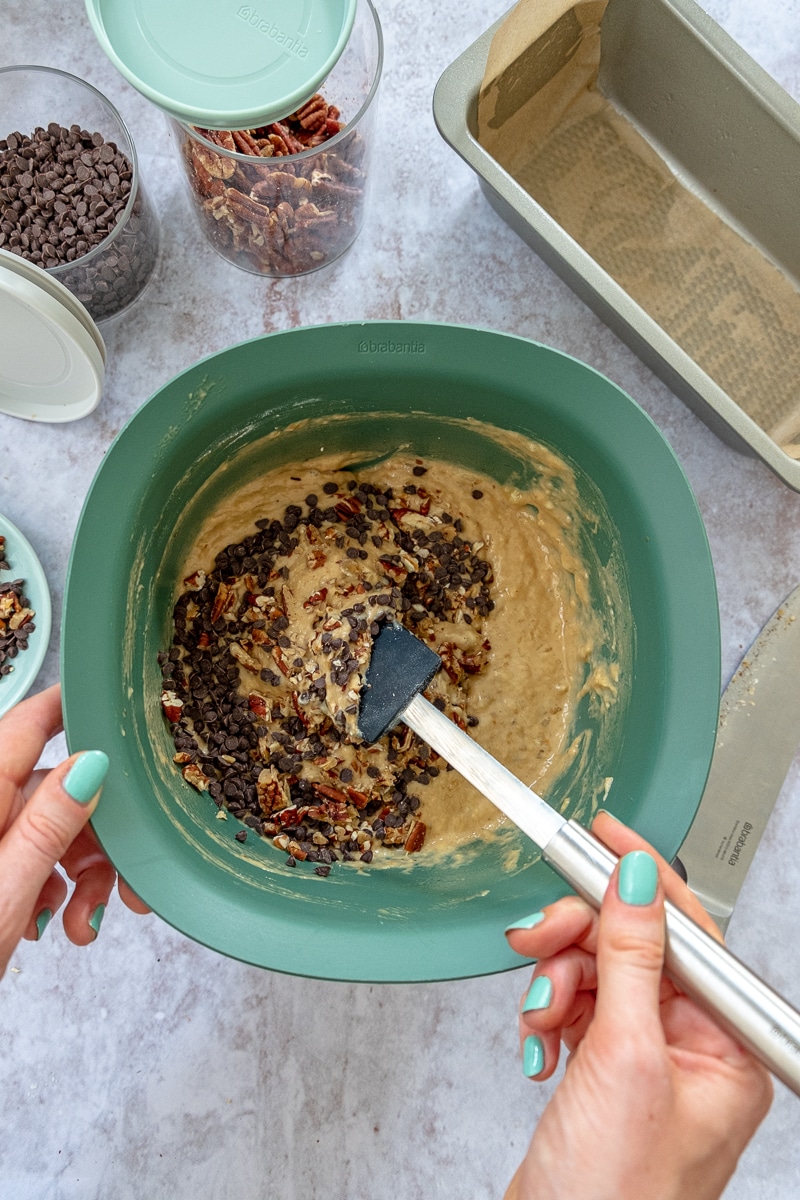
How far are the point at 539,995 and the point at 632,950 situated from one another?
236mm

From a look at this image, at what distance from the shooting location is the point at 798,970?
5.88 ft

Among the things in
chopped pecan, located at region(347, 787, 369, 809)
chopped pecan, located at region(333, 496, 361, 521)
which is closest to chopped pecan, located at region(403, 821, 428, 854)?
chopped pecan, located at region(347, 787, 369, 809)

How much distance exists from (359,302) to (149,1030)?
151 centimetres

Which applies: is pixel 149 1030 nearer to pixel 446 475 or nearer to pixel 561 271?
pixel 446 475

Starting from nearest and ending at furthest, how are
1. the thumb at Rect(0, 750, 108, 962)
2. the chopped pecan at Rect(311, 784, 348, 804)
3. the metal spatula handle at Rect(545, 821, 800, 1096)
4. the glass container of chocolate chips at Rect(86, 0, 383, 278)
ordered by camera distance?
the metal spatula handle at Rect(545, 821, 800, 1096), the thumb at Rect(0, 750, 108, 962), the glass container of chocolate chips at Rect(86, 0, 383, 278), the chopped pecan at Rect(311, 784, 348, 804)

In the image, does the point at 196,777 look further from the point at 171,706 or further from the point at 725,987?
the point at 725,987

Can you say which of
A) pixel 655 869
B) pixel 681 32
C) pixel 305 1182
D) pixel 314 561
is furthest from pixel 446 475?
pixel 305 1182

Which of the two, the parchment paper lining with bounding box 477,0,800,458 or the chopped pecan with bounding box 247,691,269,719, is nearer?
the chopped pecan with bounding box 247,691,269,719

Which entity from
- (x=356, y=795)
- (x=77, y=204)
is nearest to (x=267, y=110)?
(x=77, y=204)

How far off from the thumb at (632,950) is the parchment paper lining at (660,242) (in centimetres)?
103

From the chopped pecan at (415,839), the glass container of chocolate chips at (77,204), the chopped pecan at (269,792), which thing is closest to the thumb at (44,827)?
the chopped pecan at (269,792)

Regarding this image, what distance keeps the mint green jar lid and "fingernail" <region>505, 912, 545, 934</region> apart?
1221 millimetres

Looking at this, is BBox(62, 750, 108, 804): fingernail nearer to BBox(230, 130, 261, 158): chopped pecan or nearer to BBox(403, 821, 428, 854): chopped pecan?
BBox(403, 821, 428, 854): chopped pecan

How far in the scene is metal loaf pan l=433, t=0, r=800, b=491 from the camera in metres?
1.58
